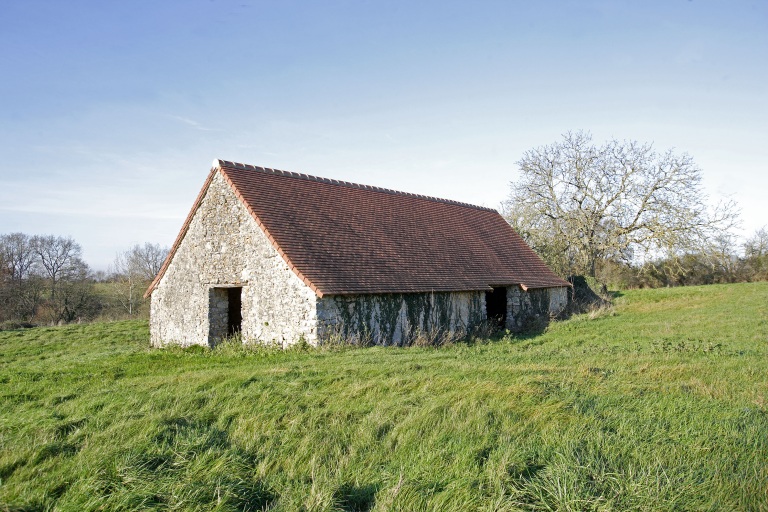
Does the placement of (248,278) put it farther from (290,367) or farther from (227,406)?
(227,406)

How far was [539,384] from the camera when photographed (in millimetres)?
6973

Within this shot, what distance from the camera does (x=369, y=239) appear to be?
48.8 feet

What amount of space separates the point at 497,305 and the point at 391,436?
13994 mm

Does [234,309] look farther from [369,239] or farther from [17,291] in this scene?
[17,291]

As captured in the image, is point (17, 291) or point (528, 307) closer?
point (528, 307)

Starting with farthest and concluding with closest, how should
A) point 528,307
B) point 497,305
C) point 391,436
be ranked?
point 497,305 < point 528,307 < point 391,436

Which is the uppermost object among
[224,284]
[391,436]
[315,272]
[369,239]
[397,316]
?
[369,239]

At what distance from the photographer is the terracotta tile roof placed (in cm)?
1265

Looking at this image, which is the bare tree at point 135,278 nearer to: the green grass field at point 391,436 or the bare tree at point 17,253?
the bare tree at point 17,253

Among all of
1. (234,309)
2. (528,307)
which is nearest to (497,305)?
(528,307)

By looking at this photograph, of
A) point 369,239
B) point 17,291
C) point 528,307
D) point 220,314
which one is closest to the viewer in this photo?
point 220,314

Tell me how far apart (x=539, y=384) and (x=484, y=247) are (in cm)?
1245

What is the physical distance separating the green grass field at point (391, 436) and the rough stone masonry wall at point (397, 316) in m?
2.61

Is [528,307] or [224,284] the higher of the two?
Answer: [224,284]
